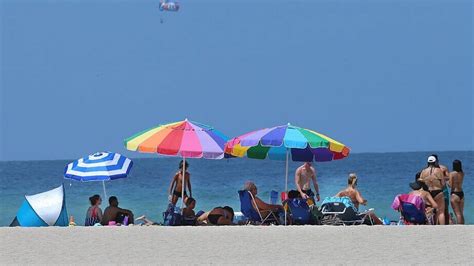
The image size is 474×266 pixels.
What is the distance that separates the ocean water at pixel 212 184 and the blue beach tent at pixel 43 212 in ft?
36.3

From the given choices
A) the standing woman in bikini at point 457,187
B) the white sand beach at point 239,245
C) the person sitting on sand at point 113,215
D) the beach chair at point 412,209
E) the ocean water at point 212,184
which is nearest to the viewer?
the white sand beach at point 239,245

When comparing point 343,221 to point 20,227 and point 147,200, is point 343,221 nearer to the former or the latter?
point 20,227

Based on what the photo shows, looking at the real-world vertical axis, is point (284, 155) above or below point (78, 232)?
above

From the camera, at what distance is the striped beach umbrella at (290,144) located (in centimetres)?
1363

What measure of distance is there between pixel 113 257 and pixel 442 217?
514 cm

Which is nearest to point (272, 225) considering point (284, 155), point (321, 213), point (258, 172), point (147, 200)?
point (321, 213)

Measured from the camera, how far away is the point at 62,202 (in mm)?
13875

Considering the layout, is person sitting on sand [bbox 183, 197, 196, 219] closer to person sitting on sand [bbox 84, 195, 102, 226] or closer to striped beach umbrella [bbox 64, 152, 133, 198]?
person sitting on sand [bbox 84, 195, 102, 226]

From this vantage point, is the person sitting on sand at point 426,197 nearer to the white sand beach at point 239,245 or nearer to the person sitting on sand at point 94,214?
the white sand beach at point 239,245

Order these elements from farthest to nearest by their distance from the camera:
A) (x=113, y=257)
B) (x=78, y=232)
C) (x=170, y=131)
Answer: (x=170, y=131) → (x=78, y=232) → (x=113, y=257)

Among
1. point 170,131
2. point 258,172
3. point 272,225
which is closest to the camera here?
point 272,225

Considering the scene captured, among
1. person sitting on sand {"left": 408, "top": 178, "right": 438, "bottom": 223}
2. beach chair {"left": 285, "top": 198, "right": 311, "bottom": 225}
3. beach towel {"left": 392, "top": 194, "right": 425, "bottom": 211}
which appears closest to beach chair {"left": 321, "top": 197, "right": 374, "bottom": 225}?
beach chair {"left": 285, "top": 198, "right": 311, "bottom": 225}

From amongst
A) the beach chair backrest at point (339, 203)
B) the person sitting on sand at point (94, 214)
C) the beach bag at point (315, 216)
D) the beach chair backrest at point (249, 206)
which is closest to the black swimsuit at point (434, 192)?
the beach chair backrest at point (339, 203)

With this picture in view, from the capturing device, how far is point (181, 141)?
13852 millimetres
